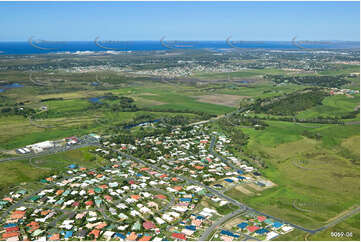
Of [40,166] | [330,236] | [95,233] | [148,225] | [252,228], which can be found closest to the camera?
[95,233]

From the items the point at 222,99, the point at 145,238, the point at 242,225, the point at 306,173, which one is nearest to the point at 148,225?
the point at 145,238

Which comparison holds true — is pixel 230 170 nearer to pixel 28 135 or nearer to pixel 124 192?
pixel 124 192

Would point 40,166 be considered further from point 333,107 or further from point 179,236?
point 333,107

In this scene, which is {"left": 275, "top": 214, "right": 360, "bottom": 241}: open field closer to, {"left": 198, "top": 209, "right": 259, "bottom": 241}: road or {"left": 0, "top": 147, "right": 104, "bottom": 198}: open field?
{"left": 198, "top": 209, "right": 259, "bottom": 241}: road

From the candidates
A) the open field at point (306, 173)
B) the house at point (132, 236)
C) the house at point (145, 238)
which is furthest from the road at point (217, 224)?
the house at point (132, 236)

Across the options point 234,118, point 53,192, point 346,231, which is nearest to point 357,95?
point 234,118

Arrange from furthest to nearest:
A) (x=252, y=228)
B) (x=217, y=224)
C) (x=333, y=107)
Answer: (x=333, y=107) < (x=217, y=224) < (x=252, y=228)

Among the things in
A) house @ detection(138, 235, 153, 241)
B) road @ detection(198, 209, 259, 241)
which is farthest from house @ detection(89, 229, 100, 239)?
road @ detection(198, 209, 259, 241)

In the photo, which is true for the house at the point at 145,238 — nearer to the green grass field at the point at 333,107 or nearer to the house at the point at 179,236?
the house at the point at 179,236
